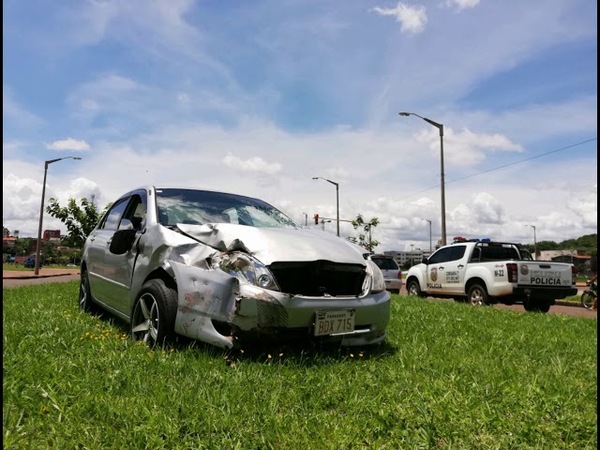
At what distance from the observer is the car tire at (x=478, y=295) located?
460 inches

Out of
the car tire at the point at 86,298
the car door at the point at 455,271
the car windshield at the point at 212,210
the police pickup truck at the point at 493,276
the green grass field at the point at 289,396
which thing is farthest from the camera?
the car door at the point at 455,271

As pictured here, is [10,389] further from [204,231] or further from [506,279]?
[506,279]

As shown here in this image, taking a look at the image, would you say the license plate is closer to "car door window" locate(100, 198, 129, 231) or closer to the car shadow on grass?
the car shadow on grass

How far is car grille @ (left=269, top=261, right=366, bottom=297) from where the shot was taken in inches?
149

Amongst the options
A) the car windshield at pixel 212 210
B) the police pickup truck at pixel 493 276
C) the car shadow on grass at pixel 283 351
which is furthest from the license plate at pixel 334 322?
the police pickup truck at pixel 493 276

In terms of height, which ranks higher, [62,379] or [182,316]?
[182,316]

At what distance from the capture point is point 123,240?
470 centimetres

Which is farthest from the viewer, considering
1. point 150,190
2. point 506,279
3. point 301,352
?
point 506,279

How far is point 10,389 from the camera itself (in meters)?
2.84

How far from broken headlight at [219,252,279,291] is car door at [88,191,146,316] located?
4.36ft

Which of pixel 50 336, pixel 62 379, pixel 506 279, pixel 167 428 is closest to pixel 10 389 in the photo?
pixel 62 379

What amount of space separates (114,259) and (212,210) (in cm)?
123

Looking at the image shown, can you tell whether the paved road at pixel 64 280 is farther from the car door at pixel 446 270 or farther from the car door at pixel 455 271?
the car door at pixel 455 271

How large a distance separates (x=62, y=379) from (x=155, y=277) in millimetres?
1326
